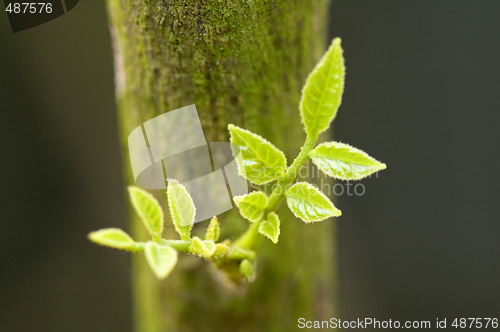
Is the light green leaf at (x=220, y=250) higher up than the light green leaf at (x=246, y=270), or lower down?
higher up

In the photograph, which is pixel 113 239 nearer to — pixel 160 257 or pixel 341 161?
pixel 160 257

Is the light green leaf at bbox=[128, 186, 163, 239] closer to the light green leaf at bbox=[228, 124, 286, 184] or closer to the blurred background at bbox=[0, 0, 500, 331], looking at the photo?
the light green leaf at bbox=[228, 124, 286, 184]

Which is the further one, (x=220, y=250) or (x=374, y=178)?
(x=374, y=178)

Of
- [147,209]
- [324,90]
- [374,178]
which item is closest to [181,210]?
[147,209]

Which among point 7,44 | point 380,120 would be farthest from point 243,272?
point 380,120

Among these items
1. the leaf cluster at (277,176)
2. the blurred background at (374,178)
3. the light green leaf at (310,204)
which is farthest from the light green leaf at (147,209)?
the blurred background at (374,178)

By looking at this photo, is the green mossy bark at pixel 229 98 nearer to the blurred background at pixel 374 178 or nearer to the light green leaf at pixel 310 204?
the light green leaf at pixel 310 204

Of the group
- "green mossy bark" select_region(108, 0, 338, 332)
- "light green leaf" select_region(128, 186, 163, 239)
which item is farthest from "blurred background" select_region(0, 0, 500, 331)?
"light green leaf" select_region(128, 186, 163, 239)
